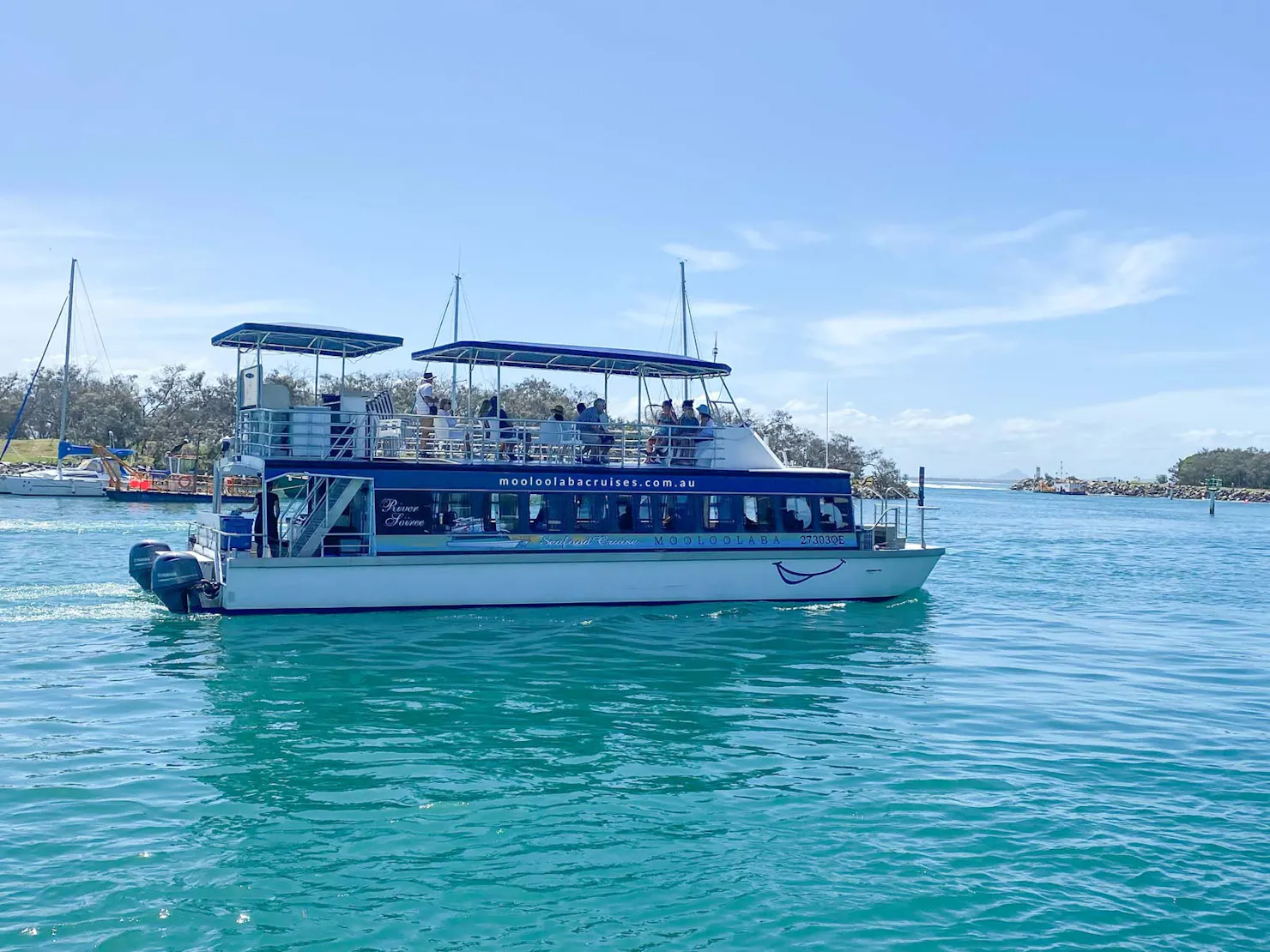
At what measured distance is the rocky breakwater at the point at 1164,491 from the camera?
131 metres

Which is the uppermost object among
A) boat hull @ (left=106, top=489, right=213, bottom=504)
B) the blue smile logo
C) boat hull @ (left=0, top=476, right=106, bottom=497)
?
boat hull @ (left=0, top=476, right=106, bottom=497)

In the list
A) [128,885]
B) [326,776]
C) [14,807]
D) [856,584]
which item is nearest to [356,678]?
[326,776]

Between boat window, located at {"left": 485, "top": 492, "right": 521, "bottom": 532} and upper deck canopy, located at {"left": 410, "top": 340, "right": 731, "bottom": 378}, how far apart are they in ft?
10.8

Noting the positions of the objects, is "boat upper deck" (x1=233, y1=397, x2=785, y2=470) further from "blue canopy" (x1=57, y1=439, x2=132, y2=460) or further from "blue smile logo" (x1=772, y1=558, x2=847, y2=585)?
"blue canopy" (x1=57, y1=439, x2=132, y2=460)

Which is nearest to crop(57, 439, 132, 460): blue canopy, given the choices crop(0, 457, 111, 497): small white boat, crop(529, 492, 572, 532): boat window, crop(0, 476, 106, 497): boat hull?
crop(0, 457, 111, 497): small white boat

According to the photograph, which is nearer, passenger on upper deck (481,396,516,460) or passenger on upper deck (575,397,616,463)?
passenger on upper deck (481,396,516,460)

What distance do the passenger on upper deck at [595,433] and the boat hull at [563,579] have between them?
2.92 metres

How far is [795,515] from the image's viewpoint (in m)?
23.4

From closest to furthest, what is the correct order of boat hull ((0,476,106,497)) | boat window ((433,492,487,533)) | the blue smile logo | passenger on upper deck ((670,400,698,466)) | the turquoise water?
the turquoise water → boat window ((433,492,487,533)) → the blue smile logo → passenger on upper deck ((670,400,698,466)) → boat hull ((0,476,106,497))

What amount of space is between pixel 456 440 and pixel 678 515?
5.32 meters

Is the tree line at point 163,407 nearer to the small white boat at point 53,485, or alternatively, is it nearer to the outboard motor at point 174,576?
the small white boat at point 53,485

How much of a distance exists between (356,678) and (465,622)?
184 inches

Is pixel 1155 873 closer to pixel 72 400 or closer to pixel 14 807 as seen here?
pixel 14 807

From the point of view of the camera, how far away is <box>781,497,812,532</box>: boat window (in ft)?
76.3
